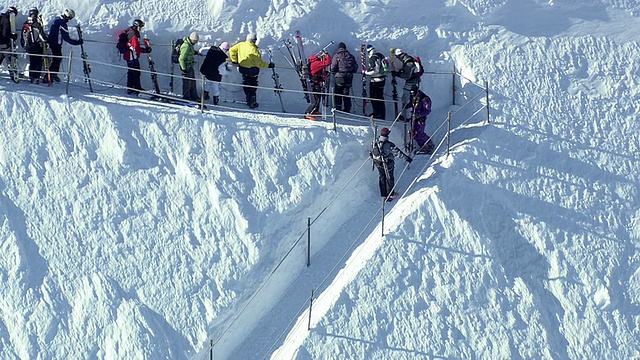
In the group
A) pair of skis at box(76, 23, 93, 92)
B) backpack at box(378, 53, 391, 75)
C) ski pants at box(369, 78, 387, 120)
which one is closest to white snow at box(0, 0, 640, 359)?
pair of skis at box(76, 23, 93, 92)

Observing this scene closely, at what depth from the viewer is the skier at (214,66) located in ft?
108

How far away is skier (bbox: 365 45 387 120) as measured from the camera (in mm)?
32719

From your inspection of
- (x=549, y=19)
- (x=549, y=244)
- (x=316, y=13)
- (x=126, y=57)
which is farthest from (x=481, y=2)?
(x=126, y=57)

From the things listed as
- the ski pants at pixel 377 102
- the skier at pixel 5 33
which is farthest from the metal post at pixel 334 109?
the skier at pixel 5 33

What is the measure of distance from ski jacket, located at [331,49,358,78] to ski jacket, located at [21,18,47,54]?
704 cm

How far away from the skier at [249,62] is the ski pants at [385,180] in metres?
3.99

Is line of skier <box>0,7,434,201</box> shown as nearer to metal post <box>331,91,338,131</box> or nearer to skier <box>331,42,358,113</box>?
skier <box>331,42,358,113</box>

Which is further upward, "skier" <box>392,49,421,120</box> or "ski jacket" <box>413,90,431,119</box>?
"skier" <box>392,49,421,120</box>

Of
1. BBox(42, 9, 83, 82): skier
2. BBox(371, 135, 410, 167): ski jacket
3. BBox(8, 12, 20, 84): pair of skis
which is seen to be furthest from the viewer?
BBox(8, 12, 20, 84): pair of skis

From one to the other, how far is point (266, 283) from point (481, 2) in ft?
31.7

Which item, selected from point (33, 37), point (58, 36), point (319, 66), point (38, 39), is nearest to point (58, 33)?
point (58, 36)

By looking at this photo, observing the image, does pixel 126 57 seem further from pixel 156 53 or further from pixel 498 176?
pixel 498 176

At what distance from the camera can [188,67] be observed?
107ft

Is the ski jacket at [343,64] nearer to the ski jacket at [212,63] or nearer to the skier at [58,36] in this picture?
the ski jacket at [212,63]
